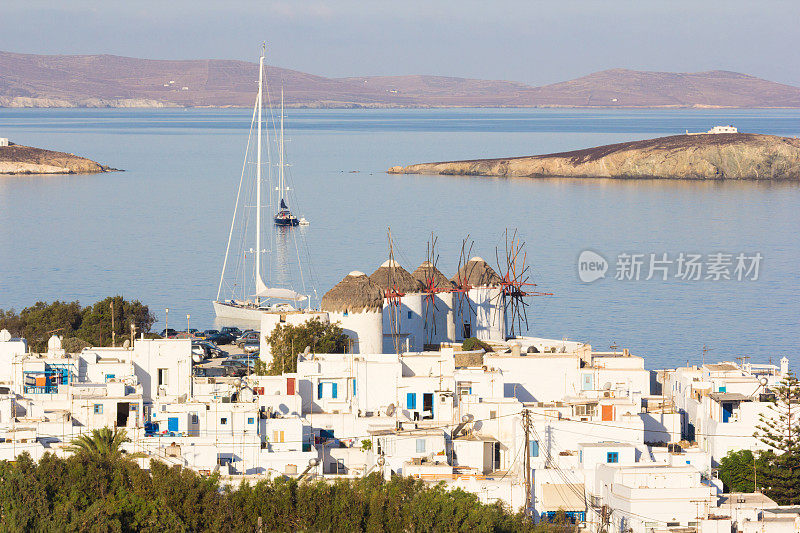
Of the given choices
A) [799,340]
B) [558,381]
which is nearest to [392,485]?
[558,381]

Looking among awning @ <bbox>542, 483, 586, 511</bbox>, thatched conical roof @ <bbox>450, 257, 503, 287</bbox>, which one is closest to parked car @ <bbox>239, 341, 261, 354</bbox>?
thatched conical roof @ <bbox>450, 257, 503, 287</bbox>

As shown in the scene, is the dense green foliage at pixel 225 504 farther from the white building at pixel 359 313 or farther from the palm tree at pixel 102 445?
the white building at pixel 359 313

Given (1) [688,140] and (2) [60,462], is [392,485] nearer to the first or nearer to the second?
(2) [60,462]

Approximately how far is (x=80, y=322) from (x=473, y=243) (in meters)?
33.0

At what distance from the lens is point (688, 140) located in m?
143

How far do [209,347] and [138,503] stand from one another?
21.4m

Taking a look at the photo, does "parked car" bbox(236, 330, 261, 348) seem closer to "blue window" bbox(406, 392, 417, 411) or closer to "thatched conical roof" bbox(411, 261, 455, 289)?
"thatched conical roof" bbox(411, 261, 455, 289)

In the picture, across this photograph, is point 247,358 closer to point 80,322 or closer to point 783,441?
point 80,322

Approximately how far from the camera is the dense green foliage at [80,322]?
1499 inches

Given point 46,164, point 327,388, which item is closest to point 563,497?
point 327,388

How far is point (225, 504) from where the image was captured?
20062 mm

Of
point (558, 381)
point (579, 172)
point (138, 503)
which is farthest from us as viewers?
point (579, 172)

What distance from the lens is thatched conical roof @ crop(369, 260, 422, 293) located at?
3628 centimetres

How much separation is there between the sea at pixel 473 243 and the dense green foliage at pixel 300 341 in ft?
25.4
